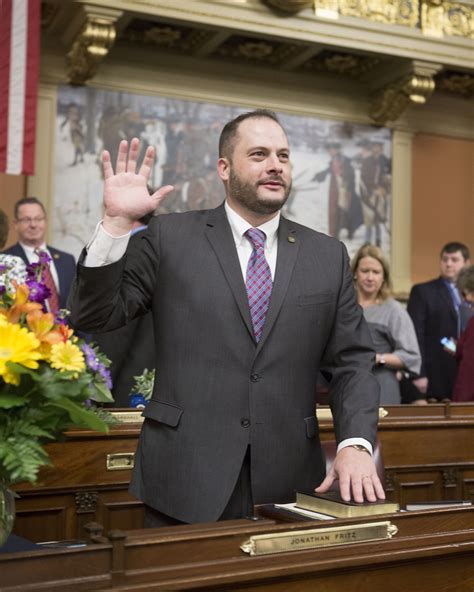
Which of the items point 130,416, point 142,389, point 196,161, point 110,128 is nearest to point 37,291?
point 130,416

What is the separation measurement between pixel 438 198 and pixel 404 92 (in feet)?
4.63

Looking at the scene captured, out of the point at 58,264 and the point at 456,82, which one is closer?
the point at 58,264

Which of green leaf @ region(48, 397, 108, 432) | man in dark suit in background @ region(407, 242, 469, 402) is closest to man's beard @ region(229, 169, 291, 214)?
green leaf @ region(48, 397, 108, 432)

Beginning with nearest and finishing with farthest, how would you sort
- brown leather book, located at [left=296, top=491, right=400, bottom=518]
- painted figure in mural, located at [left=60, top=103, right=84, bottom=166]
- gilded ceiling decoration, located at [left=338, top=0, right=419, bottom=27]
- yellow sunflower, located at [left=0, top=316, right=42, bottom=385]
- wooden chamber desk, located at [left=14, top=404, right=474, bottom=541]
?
yellow sunflower, located at [left=0, top=316, right=42, bottom=385], brown leather book, located at [left=296, top=491, right=400, bottom=518], wooden chamber desk, located at [left=14, top=404, right=474, bottom=541], painted figure in mural, located at [left=60, top=103, right=84, bottom=166], gilded ceiling decoration, located at [left=338, top=0, right=419, bottom=27]

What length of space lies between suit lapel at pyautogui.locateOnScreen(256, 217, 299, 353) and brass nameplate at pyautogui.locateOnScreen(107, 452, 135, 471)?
59.3 inches

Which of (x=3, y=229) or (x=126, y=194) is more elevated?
(x=3, y=229)

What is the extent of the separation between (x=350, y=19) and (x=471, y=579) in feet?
23.0

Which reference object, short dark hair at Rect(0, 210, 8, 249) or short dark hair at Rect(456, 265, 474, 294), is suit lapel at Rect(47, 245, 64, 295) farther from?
short dark hair at Rect(456, 265, 474, 294)

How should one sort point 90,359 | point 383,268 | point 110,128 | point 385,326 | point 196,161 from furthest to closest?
point 196,161 < point 110,128 < point 383,268 < point 385,326 < point 90,359

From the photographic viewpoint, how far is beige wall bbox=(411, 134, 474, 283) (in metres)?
9.38

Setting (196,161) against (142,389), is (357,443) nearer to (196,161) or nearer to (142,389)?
(142,389)

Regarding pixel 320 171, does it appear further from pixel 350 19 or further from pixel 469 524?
pixel 469 524

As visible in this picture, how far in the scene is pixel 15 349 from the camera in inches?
57.5

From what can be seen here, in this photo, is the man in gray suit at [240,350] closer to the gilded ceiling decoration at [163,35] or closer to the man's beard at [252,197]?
the man's beard at [252,197]
